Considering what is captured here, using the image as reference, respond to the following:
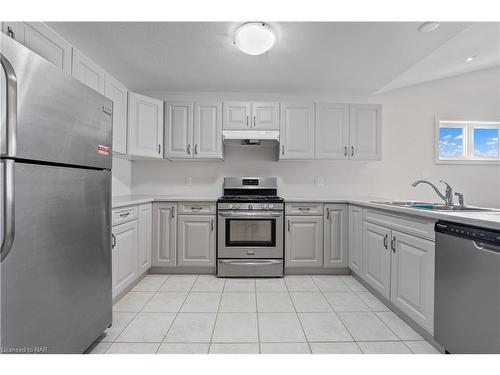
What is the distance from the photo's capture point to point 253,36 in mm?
1931

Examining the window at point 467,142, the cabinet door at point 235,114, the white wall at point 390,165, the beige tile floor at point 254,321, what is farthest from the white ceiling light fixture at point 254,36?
the window at point 467,142

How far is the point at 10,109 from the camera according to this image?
927 mm

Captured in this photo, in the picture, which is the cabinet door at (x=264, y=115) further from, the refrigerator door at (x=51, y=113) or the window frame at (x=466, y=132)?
the window frame at (x=466, y=132)

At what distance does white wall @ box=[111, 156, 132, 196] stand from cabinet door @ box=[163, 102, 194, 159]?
2.14 ft

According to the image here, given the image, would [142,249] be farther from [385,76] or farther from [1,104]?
[385,76]

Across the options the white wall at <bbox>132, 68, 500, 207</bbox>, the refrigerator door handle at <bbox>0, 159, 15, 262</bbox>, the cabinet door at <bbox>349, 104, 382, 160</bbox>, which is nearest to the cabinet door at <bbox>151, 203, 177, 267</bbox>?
the white wall at <bbox>132, 68, 500, 207</bbox>

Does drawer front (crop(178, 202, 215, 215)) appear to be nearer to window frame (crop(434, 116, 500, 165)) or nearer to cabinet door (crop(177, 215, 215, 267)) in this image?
cabinet door (crop(177, 215, 215, 267))

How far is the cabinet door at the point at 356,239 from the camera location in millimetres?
2533

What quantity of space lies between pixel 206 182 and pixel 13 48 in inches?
101

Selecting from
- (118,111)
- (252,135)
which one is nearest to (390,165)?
(252,135)

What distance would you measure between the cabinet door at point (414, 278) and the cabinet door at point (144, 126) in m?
2.68

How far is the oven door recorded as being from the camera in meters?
2.79

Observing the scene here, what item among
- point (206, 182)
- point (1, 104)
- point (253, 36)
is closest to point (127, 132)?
point (206, 182)

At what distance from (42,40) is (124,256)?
1.77 metres
